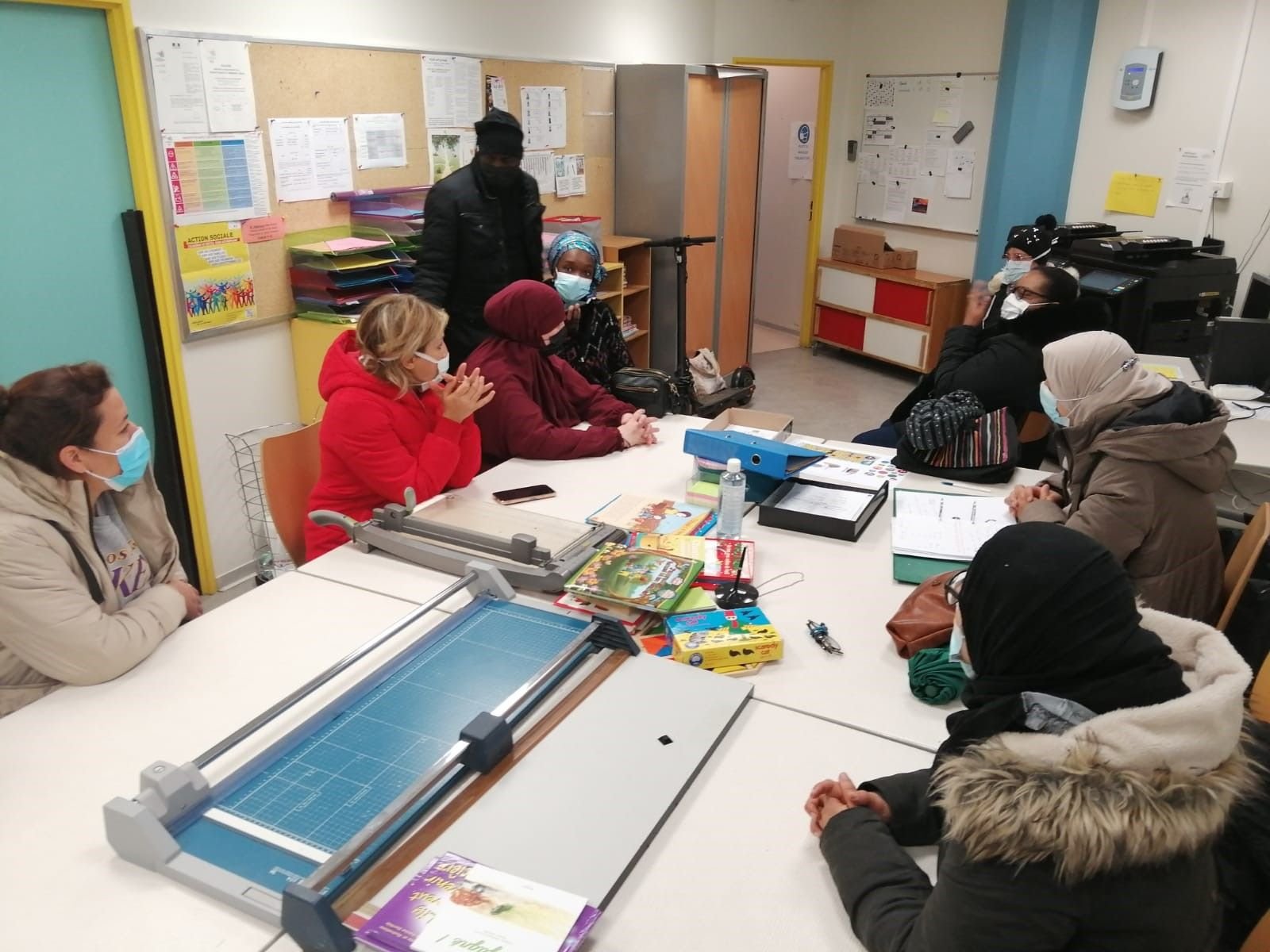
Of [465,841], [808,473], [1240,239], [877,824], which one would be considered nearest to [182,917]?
[465,841]

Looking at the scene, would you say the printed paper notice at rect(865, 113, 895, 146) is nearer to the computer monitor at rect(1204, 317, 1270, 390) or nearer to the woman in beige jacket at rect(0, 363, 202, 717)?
the computer monitor at rect(1204, 317, 1270, 390)

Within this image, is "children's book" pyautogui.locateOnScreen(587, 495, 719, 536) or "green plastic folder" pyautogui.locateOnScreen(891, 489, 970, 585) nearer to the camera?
"green plastic folder" pyautogui.locateOnScreen(891, 489, 970, 585)

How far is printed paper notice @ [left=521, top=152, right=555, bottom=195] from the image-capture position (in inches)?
190

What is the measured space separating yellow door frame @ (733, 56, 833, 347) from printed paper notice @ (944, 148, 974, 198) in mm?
1024

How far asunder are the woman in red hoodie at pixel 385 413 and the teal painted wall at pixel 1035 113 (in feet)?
14.6

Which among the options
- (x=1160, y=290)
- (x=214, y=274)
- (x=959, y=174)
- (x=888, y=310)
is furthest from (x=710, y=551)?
(x=959, y=174)

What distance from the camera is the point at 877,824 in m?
1.30

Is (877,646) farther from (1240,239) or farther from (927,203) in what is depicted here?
(927,203)

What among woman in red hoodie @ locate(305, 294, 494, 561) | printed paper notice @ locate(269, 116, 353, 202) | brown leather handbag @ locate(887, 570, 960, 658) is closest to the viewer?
brown leather handbag @ locate(887, 570, 960, 658)

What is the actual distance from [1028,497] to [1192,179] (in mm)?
3663

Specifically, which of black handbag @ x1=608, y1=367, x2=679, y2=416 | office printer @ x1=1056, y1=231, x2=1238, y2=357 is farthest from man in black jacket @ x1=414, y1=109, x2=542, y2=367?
office printer @ x1=1056, y1=231, x2=1238, y2=357

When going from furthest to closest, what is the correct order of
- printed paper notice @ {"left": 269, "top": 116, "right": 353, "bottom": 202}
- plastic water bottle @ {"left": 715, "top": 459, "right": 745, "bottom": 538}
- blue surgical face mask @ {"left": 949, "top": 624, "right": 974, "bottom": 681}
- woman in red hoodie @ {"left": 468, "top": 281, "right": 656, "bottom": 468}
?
printed paper notice @ {"left": 269, "top": 116, "right": 353, "bottom": 202}
woman in red hoodie @ {"left": 468, "top": 281, "right": 656, "bottom": 468}
plastic water bottle @ {"left": 715, "top": 459, "right": 745, "bottom": 538}
blue surgical face mask @ {"left": 949, "top": 624, "right": 974, "bottom": 681}

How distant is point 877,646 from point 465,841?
0.89 m

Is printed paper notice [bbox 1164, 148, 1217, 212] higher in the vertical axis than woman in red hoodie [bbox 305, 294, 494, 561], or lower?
higher
